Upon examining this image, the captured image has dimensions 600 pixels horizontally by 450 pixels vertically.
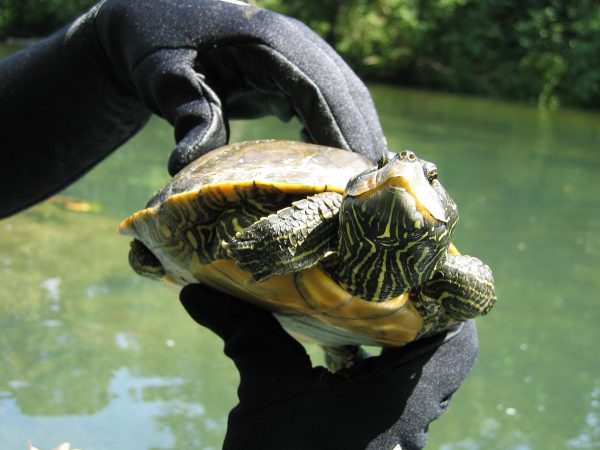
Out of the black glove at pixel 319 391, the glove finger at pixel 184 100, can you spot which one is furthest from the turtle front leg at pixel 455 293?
the glove finger at pixel 184 100

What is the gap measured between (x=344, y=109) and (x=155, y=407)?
1029 millimetres

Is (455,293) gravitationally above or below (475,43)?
above

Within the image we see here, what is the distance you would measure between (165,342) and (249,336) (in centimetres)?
109

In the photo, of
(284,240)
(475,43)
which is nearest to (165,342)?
(284,240)

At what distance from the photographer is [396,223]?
114 cm

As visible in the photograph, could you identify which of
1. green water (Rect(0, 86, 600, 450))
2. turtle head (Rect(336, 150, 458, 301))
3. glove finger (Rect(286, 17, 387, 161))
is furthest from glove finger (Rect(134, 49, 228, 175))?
green water (Rect(0, 86, 600, 450))

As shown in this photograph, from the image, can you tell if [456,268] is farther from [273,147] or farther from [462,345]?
[273,147]

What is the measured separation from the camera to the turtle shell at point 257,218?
4.36 ft

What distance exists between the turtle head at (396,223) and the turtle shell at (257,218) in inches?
3.2

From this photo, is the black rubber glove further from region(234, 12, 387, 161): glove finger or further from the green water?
the green water

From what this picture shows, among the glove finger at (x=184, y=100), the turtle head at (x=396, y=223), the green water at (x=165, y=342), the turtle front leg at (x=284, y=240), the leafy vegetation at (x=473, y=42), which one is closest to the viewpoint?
the turtle head at (x=396, y=223)

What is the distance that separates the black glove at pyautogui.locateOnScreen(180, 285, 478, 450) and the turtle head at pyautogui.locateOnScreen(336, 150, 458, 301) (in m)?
0.21

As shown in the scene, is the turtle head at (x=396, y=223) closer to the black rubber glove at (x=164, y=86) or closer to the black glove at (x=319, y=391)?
the black glove at (x=319, y=391)

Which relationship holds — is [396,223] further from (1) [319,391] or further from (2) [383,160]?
(1) [319,391]
